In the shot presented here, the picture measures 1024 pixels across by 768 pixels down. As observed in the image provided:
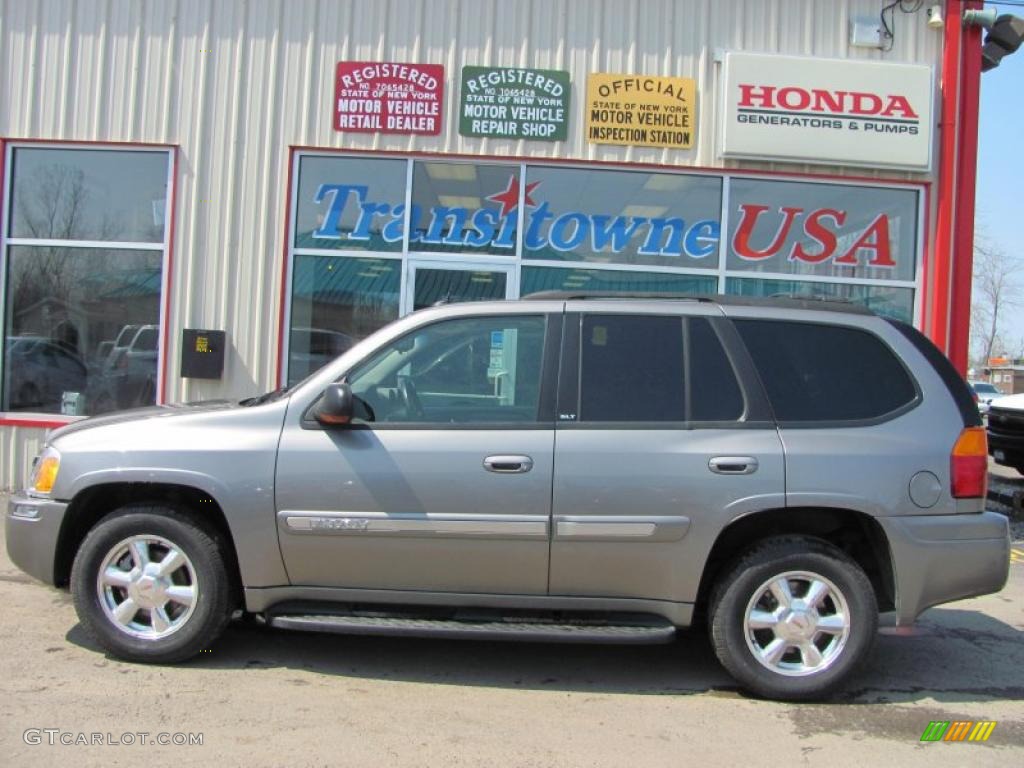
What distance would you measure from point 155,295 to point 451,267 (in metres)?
2.99

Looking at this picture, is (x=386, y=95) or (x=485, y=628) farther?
(x=386, y=95)

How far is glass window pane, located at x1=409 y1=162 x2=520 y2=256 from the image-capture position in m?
8.69

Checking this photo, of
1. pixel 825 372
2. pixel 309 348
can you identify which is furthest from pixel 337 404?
pixel 309 348

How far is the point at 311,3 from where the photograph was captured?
8.50 metres

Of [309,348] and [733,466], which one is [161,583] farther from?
[309,348]

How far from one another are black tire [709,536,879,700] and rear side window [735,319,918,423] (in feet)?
2.15

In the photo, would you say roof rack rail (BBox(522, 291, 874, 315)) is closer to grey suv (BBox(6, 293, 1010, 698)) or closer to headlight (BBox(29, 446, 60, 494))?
grey suv (BBox(6, 293, 1010, 698))

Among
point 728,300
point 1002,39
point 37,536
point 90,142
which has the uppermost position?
point 1002,39

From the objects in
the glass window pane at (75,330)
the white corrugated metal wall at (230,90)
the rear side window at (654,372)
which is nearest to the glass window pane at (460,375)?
the rear side window at (654,372)

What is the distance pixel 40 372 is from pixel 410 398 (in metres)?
6.34

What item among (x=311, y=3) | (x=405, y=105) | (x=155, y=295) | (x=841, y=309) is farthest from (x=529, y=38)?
(x=841, y=309)

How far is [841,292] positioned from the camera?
29.4ft

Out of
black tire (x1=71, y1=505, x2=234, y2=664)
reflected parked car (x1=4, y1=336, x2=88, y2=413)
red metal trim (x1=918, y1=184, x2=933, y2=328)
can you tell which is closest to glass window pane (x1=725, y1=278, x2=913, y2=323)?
red metal trim (x1=918, y1=184, x2=933, y2=328)

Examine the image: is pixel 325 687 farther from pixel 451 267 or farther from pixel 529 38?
pixel 529 38
